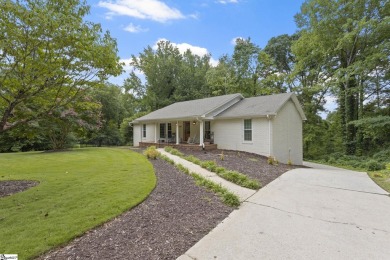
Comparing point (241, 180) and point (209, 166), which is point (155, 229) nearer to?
point (241, 180)

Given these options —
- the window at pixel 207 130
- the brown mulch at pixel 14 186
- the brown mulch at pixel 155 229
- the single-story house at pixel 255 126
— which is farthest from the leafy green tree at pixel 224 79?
the brown mulch at pixel 14 186

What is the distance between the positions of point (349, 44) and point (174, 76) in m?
21.9

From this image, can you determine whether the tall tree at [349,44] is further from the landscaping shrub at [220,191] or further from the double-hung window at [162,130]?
the landscaping shrub at [220,191]

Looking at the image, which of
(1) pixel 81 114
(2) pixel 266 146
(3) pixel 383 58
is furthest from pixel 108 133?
(3) pixel 383 58

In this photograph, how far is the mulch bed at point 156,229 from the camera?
313 centimetres

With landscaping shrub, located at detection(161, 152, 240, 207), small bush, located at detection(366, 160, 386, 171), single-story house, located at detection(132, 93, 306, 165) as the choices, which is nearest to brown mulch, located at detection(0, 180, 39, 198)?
landscaping shrub, located at detection(161, 152, 240, 207)

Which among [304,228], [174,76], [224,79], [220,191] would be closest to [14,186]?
[220,191]

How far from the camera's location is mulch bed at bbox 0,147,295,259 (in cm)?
313

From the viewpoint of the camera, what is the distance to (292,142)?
14.9m

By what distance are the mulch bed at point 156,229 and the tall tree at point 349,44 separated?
18964 millimetres

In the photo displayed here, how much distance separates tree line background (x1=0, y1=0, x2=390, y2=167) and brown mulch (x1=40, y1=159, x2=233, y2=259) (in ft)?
12.1

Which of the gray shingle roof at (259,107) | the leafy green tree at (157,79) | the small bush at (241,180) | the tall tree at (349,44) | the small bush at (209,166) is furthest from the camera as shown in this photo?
the leafy green tree at (157,79)

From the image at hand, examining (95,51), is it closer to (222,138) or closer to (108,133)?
(222,138)

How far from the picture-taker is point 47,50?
519 centimetres
